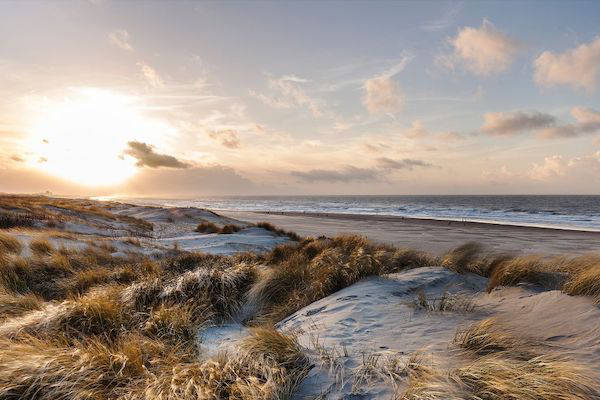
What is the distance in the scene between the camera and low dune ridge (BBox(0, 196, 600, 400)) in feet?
9.64

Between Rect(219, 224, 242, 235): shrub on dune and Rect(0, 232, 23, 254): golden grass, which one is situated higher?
Rect(0, 232, 23, 254): golden grass

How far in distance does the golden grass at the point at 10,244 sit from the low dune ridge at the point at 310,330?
0.34ft

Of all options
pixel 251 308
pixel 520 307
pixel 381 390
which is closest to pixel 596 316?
pixel 520 307

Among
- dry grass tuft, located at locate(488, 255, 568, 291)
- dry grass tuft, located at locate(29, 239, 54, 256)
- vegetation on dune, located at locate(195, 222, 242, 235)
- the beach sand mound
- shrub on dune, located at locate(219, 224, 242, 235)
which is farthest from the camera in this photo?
vegetation on dune, located at locate(195, 222, 242, 235)

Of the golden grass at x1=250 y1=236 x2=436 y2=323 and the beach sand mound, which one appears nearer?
the beach sand mound

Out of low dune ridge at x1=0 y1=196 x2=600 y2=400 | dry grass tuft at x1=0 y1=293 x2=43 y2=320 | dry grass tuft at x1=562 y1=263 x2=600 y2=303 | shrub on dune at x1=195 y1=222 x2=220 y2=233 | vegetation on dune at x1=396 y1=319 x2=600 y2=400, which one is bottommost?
shrub on dune at x1=195 y1=222 x2=220 y2=233

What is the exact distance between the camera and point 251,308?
6.60 metres

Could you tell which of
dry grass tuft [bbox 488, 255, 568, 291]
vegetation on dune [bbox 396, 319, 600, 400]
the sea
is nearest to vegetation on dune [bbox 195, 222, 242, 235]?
dry grass tuft [bbox 488, 255, 568, 291]

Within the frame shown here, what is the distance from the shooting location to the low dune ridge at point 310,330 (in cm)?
294

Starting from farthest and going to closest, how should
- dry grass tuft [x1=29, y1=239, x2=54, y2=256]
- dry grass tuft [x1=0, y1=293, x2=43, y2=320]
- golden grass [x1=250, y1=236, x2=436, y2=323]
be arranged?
1. dry grass tuft [x1=29, y1=239, x2=54, y2=256]
2. golden grass [x1=250, y1=236, x2=436, y2=323]
3. dry grass tuft [x1=0, y1=293, x2=43, y2=320]

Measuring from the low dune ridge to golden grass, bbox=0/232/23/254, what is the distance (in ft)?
0.34

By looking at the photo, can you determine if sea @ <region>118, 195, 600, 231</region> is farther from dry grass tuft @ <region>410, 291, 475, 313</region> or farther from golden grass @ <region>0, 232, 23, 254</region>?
golden grass @ <region>0, 232, 23, 254</region>

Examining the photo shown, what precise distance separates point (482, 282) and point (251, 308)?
4448mm

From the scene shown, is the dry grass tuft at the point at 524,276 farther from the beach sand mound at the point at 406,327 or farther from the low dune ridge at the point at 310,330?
the beach sand mound at the point at 406,327
